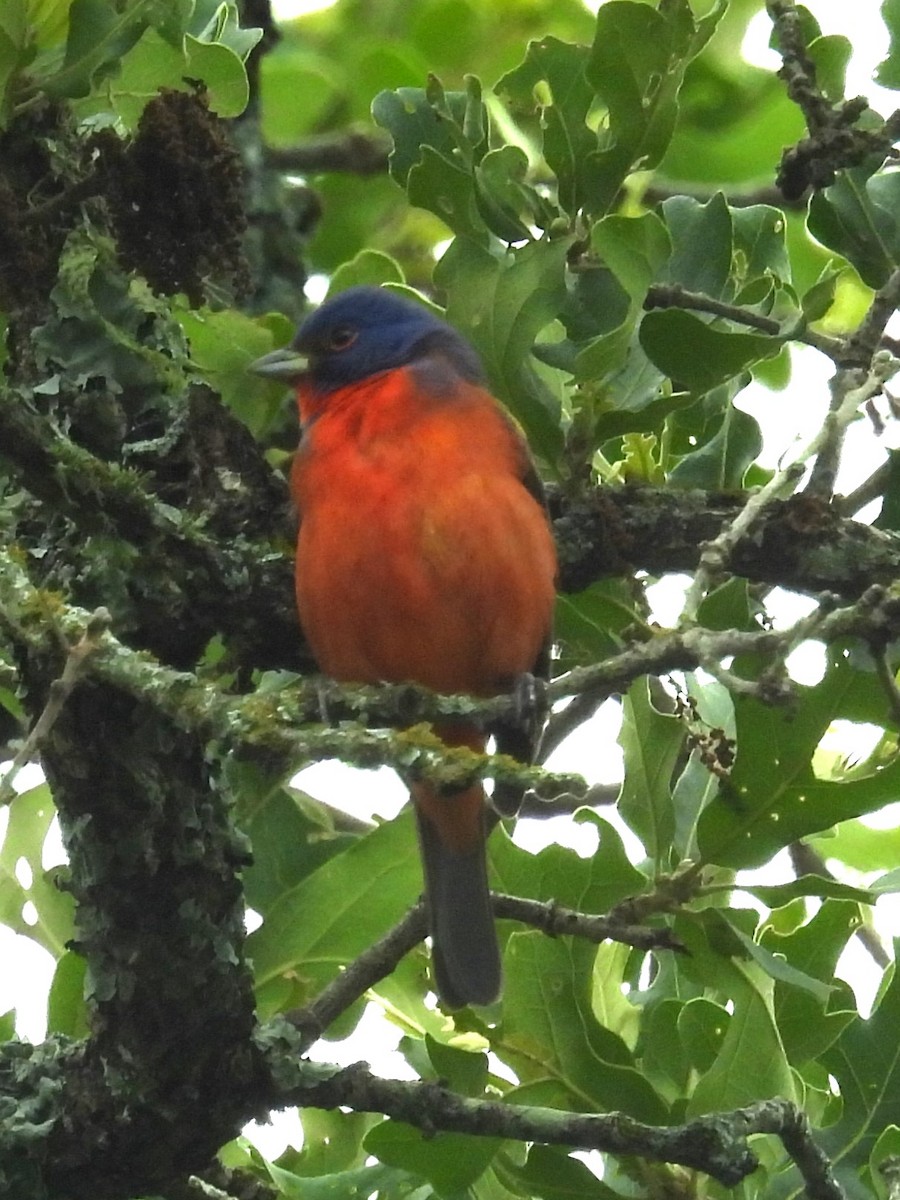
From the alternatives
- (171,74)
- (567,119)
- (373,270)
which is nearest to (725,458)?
(567,119)

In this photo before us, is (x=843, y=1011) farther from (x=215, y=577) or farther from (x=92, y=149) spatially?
(x=92, y=149)

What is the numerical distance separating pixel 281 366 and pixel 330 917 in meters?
1.23

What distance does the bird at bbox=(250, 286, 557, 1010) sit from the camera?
377 centimetres

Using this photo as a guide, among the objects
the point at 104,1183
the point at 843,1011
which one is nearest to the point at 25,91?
the point at 104,1183

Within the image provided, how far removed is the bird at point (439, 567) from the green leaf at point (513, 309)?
0.12 m

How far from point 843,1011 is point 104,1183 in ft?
4.67

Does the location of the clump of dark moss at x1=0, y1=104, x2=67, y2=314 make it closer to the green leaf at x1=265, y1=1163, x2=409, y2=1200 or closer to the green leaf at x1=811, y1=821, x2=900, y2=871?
the green leaf at x1=265, y1=1163, x2=409, y2=1200

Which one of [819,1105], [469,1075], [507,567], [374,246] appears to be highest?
[374,246]

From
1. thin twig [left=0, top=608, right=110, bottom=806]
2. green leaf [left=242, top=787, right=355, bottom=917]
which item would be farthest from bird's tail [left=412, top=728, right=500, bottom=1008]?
thin twig [left=0, top=608, right=110, bottom=806]

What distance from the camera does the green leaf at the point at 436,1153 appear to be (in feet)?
11.2

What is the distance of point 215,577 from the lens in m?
3.39

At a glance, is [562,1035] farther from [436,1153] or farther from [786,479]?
[786,479]

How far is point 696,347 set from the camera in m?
3.51

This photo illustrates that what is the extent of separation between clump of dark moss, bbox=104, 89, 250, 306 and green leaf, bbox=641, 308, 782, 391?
78cm
